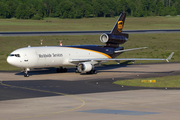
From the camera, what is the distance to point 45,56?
171ft

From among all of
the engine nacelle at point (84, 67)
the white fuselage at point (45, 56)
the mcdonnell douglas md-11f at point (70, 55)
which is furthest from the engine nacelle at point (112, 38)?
the engine nacelle at point (84, 67)

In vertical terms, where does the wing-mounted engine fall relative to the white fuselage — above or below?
above

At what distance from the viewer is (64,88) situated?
40562mm

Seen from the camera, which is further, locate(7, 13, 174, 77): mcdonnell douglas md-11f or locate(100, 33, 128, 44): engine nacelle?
locate(100, 33, 128, 44): engine nacelle

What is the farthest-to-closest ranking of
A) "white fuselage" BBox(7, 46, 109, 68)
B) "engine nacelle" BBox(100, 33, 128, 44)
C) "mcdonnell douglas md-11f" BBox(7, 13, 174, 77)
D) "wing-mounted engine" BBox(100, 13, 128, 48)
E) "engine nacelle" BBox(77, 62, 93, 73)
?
"wing-mounted engine" BBox(100, 13, 128, 48), "engine nacelle" BBox(100, 33, 128, 44), "engine nacelle" BBox(77, 62, 93, 73), "mcdonnell douglas md-11f" BBox(7, 13, 174, 77), "white fuselage" BBox(7, 46, 109, 68)

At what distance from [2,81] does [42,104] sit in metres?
18.4

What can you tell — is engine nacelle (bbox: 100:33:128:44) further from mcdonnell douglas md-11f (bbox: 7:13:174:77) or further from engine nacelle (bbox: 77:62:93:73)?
engine nacelle (bbox: 77:62:93:73)

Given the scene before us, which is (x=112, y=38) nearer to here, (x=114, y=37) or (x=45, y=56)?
(x=114, y=37)

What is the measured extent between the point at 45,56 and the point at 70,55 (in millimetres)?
5250

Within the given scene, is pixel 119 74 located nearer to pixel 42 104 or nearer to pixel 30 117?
Result: pixel 42 104

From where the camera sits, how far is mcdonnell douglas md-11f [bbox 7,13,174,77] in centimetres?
5069

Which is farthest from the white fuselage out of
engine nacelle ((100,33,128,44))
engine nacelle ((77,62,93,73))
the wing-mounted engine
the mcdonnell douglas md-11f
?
the wing-mounted engine

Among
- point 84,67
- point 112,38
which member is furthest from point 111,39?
point 84,67

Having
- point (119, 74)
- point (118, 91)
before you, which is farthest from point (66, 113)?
point (119, 74)
